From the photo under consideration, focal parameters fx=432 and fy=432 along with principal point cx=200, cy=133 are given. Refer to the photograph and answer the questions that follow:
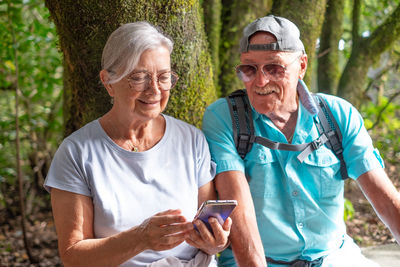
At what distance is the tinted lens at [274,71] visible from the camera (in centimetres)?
260

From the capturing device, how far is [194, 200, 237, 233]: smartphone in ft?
6.52

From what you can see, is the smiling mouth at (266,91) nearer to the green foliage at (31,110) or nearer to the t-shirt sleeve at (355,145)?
the t-shirt sleeve at (355,145)

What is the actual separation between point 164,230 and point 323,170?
117cm

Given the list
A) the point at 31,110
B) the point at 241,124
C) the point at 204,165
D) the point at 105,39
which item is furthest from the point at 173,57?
the point at 31,110

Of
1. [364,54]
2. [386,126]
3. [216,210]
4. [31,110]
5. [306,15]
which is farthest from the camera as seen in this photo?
[386,126]

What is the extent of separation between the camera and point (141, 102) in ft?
7.82

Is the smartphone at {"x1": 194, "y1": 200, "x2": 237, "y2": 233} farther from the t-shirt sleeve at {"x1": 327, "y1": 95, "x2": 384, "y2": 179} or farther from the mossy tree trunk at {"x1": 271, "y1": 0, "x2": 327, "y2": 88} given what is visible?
the mossy tree trunk at {"x1": 271, "y1": 0, "x2": 327, "y2": 88}

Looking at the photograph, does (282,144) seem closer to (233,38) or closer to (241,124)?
(241,124)

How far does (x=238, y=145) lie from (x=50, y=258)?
3300 mm

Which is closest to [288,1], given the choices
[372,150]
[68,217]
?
[372,150]

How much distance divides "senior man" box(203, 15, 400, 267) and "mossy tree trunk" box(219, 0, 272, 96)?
1.42 m

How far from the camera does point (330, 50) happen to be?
17.2ft

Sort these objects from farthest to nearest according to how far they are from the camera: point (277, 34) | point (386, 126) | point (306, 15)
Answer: point (386, 126) < point (306, 15) < point (277, 34)

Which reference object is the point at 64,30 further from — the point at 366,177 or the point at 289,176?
the point at 366,177
